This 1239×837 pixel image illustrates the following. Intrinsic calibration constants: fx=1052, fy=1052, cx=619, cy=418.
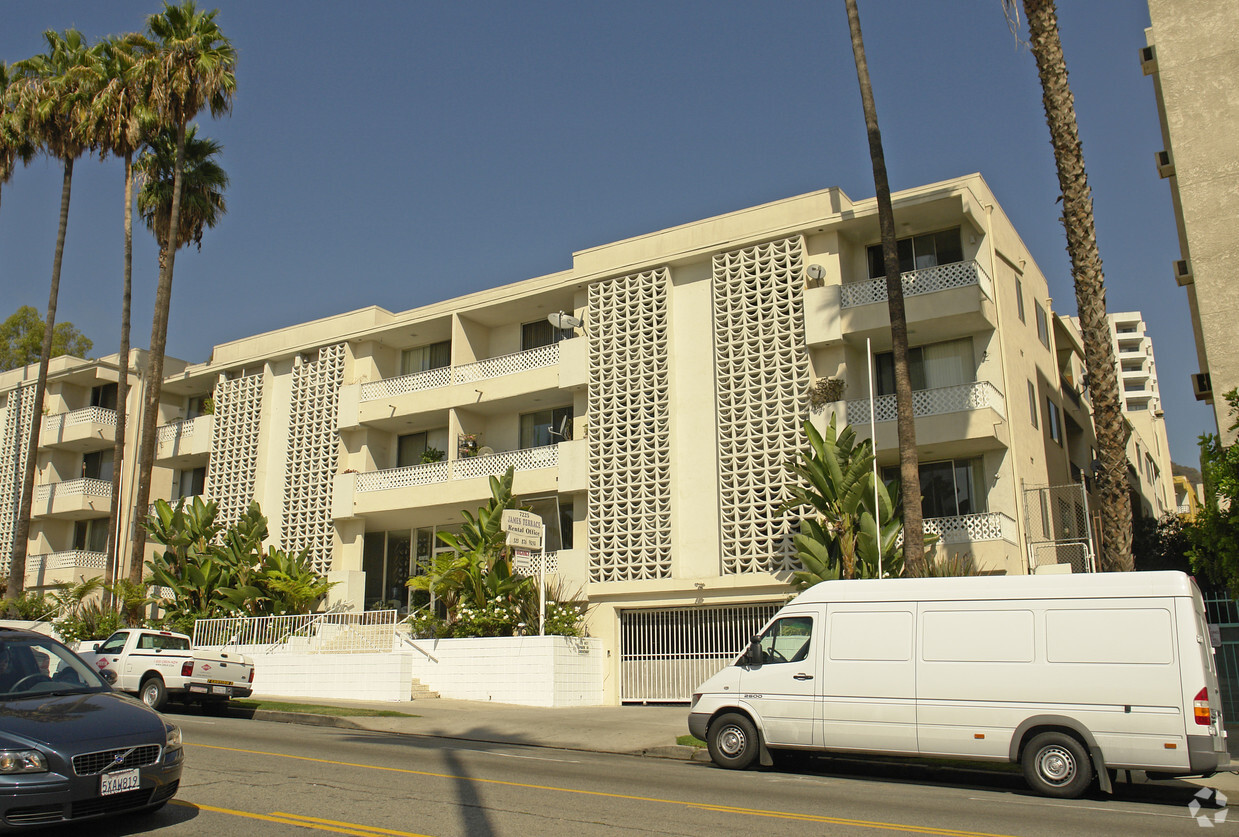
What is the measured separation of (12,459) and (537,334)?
2443cm

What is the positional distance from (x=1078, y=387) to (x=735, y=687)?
27614mm

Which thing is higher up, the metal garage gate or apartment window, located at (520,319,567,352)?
apartment window, located at (520,319,567,352)

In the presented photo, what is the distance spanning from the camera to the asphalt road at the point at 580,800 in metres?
8.48

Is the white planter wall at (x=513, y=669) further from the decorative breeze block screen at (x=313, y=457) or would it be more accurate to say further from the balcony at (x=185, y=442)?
the balcony at (x=185, y=442)

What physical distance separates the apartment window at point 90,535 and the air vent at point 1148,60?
126 feet

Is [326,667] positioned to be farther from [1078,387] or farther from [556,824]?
[1078,387]

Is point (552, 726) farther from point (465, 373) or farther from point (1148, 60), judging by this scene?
point (1148, 60)

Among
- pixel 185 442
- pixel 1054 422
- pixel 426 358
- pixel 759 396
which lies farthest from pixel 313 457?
pixel 1054 422

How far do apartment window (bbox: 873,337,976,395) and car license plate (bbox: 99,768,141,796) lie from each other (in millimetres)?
20380

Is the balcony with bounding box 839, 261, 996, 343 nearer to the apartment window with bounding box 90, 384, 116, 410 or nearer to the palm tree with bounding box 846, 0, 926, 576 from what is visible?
the palm tree with bounding box 846, 0, 926, 576

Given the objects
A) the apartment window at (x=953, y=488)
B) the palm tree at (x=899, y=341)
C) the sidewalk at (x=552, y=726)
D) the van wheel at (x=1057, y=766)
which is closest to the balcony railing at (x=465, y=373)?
the sidewalk at (x=552, y=726)

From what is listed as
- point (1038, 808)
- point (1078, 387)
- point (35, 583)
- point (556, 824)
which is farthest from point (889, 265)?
point (35, 583)

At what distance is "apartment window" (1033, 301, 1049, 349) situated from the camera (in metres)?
29.8

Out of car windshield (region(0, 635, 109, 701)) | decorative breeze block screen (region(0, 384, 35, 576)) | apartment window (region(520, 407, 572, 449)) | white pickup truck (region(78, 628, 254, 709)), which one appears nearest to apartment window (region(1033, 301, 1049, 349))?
apartment window (region(520, 407, 572, 449))
